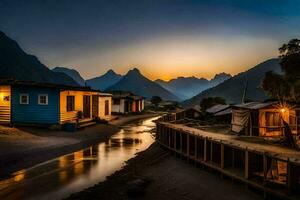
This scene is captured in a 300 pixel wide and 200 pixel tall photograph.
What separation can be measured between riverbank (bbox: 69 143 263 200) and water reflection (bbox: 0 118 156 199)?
0.94 m

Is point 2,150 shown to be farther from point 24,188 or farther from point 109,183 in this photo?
point 109,183

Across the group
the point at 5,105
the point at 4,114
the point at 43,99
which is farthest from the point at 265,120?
the point at 4,114

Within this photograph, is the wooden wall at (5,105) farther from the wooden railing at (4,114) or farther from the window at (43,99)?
the window at (43,99)

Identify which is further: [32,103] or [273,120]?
[32,103]

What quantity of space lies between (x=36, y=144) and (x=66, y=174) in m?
8.72

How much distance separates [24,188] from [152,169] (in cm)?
790

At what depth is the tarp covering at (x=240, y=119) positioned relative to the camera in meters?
27.8

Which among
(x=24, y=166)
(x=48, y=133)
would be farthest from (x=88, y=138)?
(x=24, y=166)

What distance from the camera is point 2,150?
2316 centimetres

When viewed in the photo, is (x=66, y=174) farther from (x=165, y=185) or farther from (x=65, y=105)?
(x=65, y=105)

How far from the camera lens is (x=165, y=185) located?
55.9ft

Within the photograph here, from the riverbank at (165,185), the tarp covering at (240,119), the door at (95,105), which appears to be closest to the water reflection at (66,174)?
the riverbank at (165,185)

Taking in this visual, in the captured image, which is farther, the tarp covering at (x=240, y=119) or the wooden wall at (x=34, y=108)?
the wooden wall at (x=34, y=108)

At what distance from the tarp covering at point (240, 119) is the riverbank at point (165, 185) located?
830 centimetres
